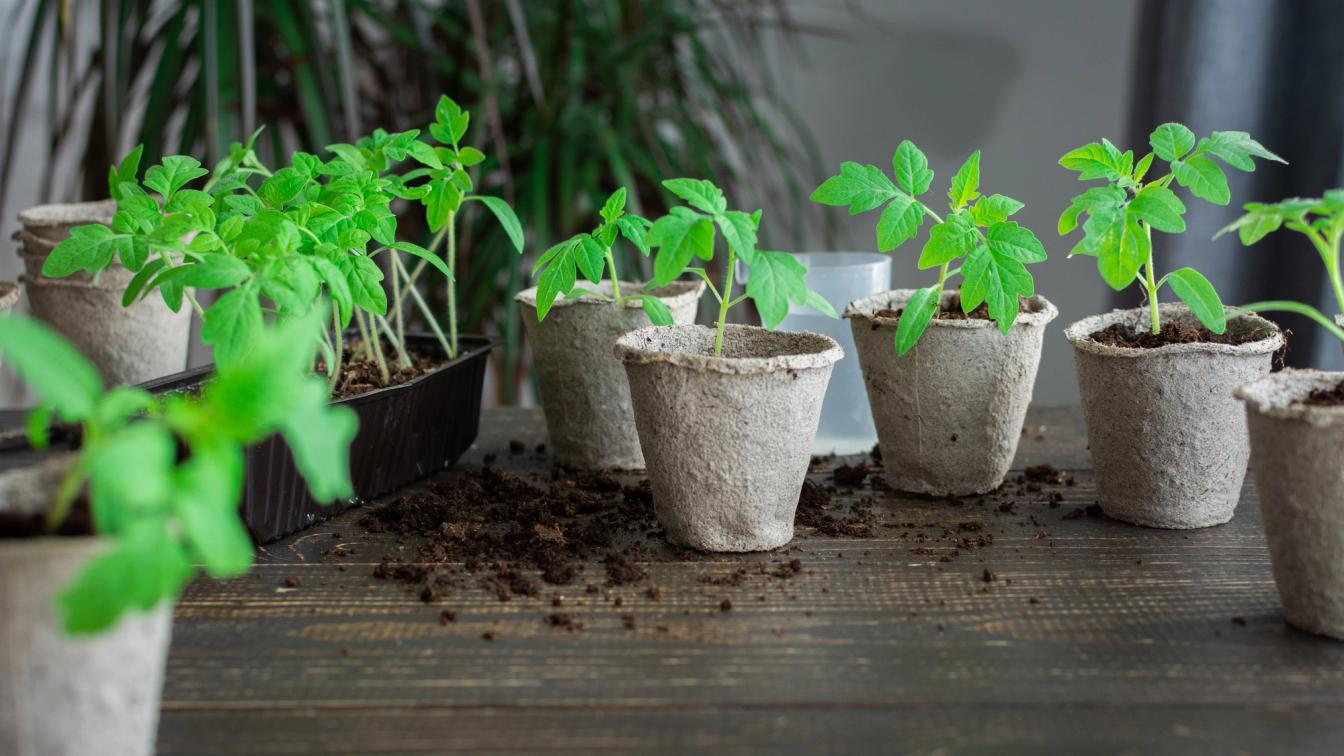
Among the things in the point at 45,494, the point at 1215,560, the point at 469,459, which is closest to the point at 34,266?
the point at 469,459

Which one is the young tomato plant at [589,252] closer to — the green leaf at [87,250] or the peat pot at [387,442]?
the peat pot at [387,442]

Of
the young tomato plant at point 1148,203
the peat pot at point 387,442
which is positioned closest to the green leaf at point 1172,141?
the young tomato plant at point 1148,203

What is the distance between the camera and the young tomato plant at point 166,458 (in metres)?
0.54

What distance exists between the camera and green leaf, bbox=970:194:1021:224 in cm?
110

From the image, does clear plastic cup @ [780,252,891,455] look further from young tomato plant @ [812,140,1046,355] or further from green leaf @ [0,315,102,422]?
green leaf @ [0,315,102,422]

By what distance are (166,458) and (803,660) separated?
458mm

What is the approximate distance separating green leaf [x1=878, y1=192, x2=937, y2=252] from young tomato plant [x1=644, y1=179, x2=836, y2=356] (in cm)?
13

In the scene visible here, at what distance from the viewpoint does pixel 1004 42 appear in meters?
3.03

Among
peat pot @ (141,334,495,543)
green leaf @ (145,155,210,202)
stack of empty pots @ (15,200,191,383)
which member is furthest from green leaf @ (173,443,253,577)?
stack of empty pots @ (15,200,191,383)

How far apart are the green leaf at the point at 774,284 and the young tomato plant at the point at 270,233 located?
0.31 meters

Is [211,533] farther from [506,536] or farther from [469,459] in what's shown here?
[469,459]

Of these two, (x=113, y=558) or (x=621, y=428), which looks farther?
(x=621, y=428)

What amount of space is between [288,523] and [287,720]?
36cm

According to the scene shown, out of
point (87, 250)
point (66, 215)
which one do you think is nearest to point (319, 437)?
point (87, 250)
